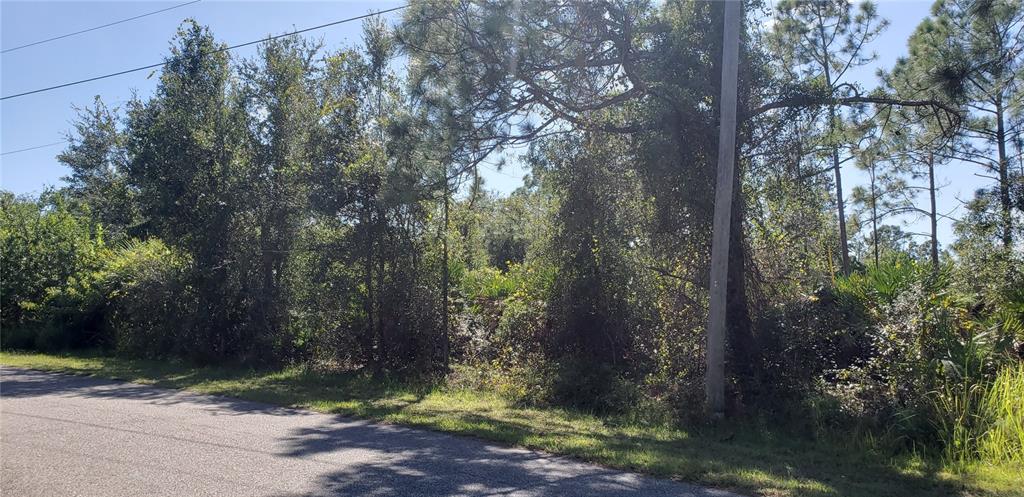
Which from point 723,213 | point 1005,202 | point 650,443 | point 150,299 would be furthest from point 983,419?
point 150,299

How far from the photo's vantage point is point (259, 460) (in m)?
7.82

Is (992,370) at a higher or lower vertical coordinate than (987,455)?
higher

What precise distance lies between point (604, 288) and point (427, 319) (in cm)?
424

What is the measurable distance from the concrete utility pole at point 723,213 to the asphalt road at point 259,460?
359 centimetres

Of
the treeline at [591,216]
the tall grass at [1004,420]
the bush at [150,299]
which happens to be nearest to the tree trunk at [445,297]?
the treeline at [591,216]

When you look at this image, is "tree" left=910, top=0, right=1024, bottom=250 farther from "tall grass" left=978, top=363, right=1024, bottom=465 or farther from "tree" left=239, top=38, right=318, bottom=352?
"tree" left=239, top=38, right=318, bottom=352

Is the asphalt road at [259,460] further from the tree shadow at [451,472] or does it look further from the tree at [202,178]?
the tree at [202,178]

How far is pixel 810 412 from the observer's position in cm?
1026

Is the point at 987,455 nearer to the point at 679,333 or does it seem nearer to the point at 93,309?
→ the point at 679,333

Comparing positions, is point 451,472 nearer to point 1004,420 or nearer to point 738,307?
point 1004,420

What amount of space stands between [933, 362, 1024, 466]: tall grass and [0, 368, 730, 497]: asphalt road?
3541mm


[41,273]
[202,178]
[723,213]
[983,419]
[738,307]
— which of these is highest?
[202,178]

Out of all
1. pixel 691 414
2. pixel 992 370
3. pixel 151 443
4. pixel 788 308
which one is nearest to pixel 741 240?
pixel 788 308

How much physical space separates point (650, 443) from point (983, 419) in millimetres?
3825
